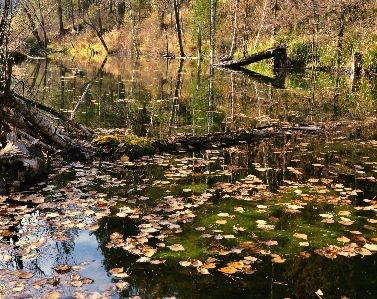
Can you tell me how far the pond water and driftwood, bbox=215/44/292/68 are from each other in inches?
664

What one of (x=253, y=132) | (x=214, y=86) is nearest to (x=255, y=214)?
(x=253, y=132)

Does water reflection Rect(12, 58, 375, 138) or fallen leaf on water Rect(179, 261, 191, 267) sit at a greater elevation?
water reflection Rect(12, 58, 375, 138)

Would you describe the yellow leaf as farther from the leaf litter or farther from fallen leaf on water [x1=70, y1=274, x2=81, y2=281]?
fallen leaf on water [x1=70, y1=274, x2=81, y2=281]

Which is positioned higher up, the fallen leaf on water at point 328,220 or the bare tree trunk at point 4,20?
the bare tree trunk at point 4,20

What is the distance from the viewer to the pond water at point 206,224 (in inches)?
137

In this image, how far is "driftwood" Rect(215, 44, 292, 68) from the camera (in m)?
25.7

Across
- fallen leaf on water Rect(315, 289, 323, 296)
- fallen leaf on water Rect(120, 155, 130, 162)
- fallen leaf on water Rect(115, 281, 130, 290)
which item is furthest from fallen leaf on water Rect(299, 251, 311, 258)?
fallen leaf on water Rect(120, 155, 130, 162)

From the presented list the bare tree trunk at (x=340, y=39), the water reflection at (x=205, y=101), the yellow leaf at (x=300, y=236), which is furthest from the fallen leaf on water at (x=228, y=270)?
the bare tree trunk at (x=340, y=39)

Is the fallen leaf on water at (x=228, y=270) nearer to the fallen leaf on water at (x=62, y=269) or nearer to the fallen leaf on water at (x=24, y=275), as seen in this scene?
the fallen leaf on water at (x=62, y=269)

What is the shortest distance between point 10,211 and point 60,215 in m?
0.62

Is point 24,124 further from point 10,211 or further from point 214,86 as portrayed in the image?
point 214,86

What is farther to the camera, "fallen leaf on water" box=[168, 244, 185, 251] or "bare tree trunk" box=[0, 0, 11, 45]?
"bare tree trunk" box=[0, 0, 11, 45]

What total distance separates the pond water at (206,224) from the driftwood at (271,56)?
1687 cm

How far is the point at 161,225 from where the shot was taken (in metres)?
4.59
